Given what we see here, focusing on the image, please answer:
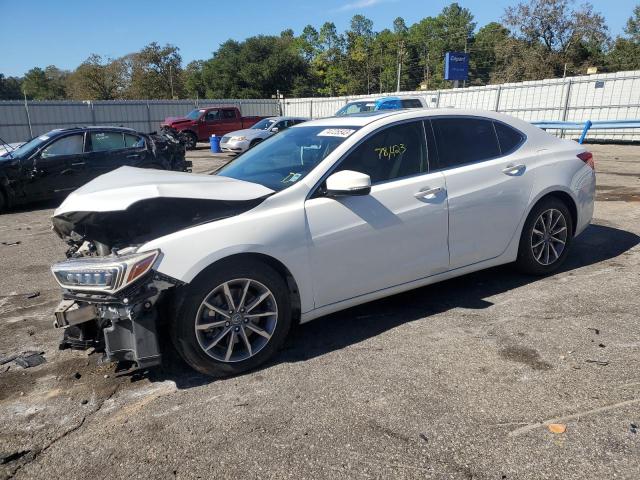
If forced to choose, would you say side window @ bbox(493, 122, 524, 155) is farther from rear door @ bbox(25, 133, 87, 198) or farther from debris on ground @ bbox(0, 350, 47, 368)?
rear door @ bbox(25, 133, 87, 198)

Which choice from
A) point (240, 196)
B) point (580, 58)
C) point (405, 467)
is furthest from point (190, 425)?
point (580, 58)

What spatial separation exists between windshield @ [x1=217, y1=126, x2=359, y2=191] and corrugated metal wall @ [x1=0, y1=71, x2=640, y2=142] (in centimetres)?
2087

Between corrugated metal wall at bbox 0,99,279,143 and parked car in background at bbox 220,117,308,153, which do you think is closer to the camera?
parked car in background at bbox 220,117,308,153

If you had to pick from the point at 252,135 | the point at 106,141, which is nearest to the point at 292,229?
the point at 106,141

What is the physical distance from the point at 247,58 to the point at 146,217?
69958 mm

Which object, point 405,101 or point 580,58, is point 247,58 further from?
point 405,101

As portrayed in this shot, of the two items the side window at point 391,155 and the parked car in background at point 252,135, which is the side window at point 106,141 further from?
the parked car in background at point 252,135

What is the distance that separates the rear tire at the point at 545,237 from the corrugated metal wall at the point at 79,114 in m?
26.1

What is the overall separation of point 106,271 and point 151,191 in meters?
0.60

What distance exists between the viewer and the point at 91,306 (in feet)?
9.83

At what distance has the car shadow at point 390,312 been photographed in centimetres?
350

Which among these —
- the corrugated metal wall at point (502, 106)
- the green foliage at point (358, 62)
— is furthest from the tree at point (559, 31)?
the corrugated metal wall at point (502, 106)

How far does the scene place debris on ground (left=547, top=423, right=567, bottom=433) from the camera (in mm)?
2576

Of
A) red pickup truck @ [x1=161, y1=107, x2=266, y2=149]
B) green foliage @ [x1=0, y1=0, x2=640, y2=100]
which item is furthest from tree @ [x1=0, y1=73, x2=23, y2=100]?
red pickup truck @ [x1=161, y1=107, x2=266, y2=149]
